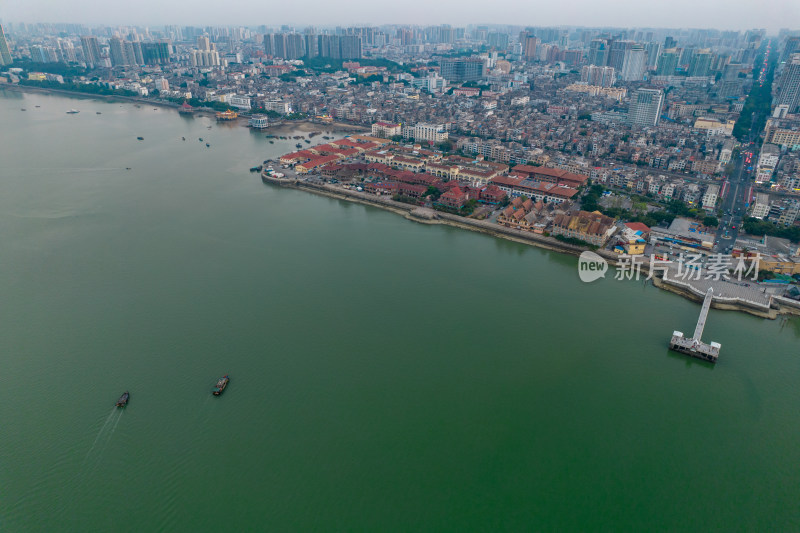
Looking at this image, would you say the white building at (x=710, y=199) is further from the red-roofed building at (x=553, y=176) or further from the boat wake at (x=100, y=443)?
the boat wake at (x=100, y=443)

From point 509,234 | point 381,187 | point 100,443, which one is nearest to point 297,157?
point 381,187

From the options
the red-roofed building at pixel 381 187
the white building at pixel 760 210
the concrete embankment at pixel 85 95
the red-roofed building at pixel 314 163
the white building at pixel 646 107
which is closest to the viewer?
the white building at pixel 760 210

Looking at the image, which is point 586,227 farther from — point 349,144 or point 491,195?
point 349,144

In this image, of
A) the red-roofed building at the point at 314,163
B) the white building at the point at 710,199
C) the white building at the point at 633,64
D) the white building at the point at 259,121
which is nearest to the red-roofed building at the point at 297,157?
the red-roofed building at the point at 314,163

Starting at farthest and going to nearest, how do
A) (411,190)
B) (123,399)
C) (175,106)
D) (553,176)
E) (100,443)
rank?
1. (175,106)
2. (553,176)
3. (411,190)
4. (123,399)
5. (100,443)

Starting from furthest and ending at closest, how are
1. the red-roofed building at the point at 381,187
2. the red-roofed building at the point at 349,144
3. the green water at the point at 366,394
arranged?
the red-roofed building at the point at 349,144 < the red-roofed building at the point at 381,187 < the green water at the point at 366,394

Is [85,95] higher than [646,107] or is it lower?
lower

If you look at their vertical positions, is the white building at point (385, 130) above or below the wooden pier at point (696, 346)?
above
